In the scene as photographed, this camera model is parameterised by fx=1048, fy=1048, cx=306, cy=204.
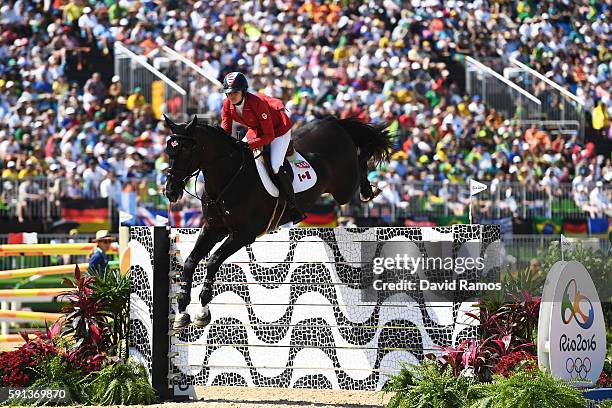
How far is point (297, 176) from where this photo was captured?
29.4ft

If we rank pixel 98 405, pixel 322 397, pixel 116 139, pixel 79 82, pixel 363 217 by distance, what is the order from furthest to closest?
pixel 79 82, pixel 116 139, pixel 363 217, pixel 322 397, pixel 98 405

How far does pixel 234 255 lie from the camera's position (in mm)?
8352

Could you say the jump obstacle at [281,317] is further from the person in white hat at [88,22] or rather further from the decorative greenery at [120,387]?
the person in white hat at [88,22]

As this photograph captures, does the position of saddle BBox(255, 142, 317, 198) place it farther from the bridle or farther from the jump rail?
the jump rail

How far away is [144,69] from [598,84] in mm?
9500

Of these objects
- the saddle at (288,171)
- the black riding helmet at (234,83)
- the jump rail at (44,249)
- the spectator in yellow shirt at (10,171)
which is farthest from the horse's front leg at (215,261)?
the spectator in yellow shirt at (10,171)

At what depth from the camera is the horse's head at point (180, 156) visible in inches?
301

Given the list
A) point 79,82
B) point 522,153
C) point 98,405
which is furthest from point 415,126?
point 98,405

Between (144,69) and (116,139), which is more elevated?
(144,69)

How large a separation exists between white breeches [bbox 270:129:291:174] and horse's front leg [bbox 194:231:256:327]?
2.29 feet

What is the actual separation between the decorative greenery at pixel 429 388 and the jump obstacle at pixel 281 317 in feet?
2.28

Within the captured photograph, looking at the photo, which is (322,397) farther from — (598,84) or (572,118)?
(598,84)

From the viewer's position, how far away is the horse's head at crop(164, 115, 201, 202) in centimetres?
763

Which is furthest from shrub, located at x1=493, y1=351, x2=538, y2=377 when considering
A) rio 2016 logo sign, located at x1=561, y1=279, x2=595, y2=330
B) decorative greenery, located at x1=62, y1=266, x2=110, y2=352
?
decorative greenery, located at x1=62, y1=266, x2=110, y2=352
